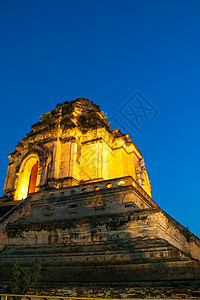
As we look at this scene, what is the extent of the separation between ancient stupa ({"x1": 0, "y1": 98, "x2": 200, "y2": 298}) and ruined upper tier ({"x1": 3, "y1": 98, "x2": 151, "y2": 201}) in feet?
0.26

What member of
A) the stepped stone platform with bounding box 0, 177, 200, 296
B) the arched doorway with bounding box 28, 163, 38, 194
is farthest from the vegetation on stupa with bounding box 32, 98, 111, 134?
the stepped stone platform with bounding box 0, 177, 200, 296

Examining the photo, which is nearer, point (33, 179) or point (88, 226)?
point (88, 226)

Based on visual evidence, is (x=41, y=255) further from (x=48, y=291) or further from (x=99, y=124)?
(x=99, y=124)

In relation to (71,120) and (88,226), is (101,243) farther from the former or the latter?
(71,120)

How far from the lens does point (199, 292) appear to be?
5.68 metres

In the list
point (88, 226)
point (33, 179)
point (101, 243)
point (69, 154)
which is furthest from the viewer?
point (33, 179)

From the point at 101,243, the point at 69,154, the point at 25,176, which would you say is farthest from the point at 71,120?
the point at 101,243

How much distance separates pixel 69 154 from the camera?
18.1 metres

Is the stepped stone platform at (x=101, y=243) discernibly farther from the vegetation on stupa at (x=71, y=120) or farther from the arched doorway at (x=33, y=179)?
the vegetation on stupa at (x=71, y=120)

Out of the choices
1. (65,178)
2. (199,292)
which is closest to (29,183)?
(65,178)

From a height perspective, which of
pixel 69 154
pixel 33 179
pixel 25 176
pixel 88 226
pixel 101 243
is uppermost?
pixel 69 154

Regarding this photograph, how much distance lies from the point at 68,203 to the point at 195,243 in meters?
6.91

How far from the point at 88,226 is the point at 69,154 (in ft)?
29.5

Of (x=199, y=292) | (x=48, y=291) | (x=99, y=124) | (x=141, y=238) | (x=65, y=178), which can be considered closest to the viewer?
(x=199, y=292)
